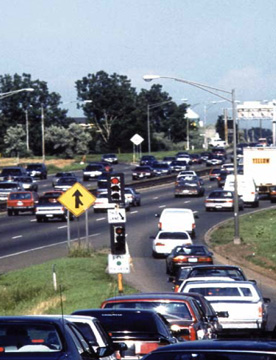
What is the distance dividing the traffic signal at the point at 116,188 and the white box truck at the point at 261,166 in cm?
5078

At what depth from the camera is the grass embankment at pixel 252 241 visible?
47.0m

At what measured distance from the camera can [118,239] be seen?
27.6 metres

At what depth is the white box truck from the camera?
7831cm

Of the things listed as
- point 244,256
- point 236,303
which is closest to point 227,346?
point 236,303

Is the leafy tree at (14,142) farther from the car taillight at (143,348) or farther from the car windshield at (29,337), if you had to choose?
the car windshield at (29,337)

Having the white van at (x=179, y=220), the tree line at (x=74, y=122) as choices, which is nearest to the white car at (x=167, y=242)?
the white van at (x=179, y=220)

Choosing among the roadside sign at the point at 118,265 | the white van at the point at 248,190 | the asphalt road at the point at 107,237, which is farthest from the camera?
the white van at the point at 248,190

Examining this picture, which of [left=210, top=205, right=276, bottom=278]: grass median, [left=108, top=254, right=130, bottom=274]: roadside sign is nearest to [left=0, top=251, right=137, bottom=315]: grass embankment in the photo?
[left=108, top=254, right=130, bottom=274]: roadside sign

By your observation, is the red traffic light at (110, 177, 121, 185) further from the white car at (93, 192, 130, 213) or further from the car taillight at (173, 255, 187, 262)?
the white car at (93, 192, 130, 213)

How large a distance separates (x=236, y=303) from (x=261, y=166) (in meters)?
56.1

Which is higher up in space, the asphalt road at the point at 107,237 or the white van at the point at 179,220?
the white van at the point at 179,220

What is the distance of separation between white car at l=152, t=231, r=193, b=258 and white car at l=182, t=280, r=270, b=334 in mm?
23276

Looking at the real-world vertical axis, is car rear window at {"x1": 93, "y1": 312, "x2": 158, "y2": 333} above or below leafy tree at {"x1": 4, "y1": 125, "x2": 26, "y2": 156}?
below

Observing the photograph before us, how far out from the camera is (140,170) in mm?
96000
